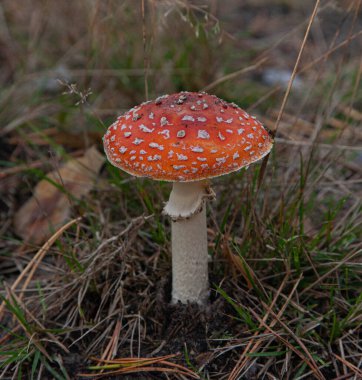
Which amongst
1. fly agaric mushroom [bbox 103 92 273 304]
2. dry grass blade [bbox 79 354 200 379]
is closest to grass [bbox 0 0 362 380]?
dry grass blade [bbox 79 354 200 379]

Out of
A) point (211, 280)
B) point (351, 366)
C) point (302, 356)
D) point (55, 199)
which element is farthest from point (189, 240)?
point (55, 199)

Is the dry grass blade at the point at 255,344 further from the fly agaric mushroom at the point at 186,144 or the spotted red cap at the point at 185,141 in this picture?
the spotted red cap at the point at 185,141

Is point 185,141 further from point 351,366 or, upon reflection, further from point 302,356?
point 351,366

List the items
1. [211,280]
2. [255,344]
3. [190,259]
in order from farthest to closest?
[211,280]
[190,259]
[255,344]

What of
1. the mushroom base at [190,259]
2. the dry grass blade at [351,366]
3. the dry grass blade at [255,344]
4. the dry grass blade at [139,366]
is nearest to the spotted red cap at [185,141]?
the mushroom base at [190,259]

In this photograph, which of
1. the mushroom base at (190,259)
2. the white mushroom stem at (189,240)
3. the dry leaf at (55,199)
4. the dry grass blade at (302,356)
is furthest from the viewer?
the dry leaf at (55,199)
